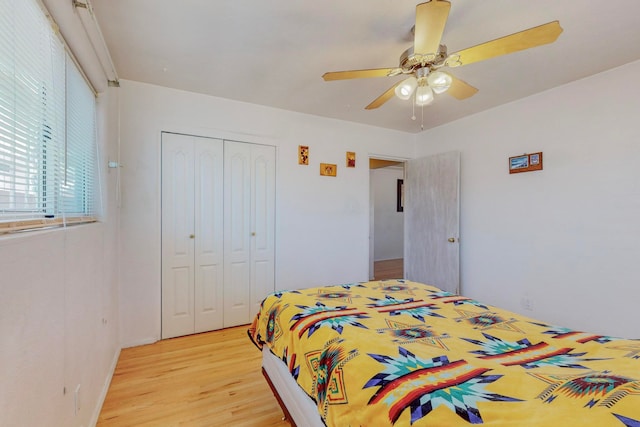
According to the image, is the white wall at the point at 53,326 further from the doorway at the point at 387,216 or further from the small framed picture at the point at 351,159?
the doorway at the point at 387,216

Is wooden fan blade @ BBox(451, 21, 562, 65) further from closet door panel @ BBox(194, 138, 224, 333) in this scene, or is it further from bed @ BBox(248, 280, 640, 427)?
closet door panel @ BBox(194, 138, 224, 333)

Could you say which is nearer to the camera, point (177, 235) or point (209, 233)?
point (177, 235)

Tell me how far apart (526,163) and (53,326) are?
3.81 meters

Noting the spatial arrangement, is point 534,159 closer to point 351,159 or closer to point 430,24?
point 351,159

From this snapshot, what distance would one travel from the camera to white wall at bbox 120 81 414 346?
2.64 metres

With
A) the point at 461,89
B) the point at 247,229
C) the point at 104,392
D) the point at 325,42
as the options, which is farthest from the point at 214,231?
the point at 461,89

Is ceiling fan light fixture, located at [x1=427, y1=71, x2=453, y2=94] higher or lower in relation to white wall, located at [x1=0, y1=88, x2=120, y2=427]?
higher

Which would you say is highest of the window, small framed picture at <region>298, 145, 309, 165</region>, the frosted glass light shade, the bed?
the frosted glass light shade

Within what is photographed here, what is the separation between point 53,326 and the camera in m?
1.10

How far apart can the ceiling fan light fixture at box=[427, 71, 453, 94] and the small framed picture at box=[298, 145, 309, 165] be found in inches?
73.5

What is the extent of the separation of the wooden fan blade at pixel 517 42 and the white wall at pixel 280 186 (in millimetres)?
2158

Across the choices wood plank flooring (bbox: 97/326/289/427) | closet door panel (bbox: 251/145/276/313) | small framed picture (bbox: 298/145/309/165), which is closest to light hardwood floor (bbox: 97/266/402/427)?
wood plank flooring (bbox: 97/326/289/427)

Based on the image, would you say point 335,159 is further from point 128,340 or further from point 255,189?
point 128,340

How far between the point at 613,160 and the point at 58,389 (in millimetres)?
3927
